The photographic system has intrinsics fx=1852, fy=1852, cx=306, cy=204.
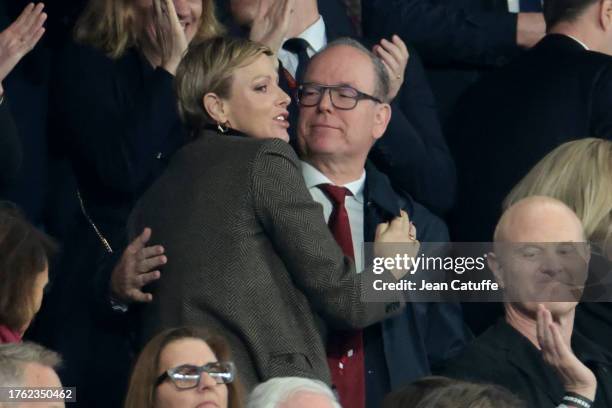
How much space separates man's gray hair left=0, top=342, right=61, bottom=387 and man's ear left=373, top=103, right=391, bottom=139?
5.78 feet

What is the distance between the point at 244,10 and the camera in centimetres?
677

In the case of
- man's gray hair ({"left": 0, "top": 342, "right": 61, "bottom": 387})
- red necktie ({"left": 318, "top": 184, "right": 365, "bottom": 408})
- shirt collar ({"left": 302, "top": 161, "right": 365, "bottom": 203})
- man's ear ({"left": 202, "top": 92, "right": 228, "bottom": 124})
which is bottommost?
red necktie ({"left": 318, "top": 184, "right": 365, "bottom": 408})

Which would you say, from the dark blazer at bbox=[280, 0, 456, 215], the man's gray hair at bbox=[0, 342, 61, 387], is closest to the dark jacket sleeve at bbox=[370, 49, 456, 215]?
the dark blazer at bbox=[280, 0, 456, 215]

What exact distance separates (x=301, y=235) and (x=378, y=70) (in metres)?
1.08

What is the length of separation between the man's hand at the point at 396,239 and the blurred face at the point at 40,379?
1.40m

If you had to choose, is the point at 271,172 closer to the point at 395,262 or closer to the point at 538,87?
the point at 395,262

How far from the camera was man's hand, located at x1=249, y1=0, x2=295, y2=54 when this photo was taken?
6.55m

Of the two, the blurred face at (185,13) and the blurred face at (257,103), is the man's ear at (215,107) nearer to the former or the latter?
the blurred face at (257,103)

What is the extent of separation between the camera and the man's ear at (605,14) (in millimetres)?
6859

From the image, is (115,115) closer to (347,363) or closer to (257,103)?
(257,103)

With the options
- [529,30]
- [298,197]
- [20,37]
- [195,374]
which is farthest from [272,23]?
[195,374]

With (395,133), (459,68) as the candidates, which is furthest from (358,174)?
(459,68)

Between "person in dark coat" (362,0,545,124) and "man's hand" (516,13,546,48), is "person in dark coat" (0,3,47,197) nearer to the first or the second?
"person in dark coat" (362,0,545,124)

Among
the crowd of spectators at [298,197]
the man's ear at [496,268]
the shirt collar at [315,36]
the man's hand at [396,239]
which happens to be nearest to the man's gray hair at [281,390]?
the crowd of spectators at [298,197]
